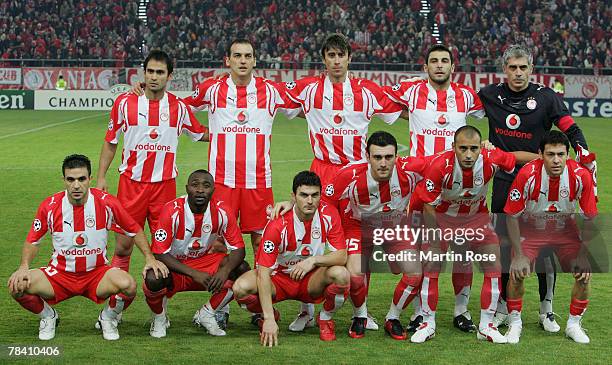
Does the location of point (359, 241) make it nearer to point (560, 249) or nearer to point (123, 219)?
point (560, 249)

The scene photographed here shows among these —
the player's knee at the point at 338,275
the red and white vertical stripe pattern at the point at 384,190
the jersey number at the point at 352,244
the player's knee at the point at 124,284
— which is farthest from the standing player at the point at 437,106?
the player's knee at the point at 124,284

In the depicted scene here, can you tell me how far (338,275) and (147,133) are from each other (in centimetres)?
201

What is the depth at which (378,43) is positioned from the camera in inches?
1337

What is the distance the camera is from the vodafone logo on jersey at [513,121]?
274 inches

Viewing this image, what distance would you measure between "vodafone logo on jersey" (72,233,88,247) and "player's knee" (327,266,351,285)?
1.77 m

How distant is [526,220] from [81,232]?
3.23 metres

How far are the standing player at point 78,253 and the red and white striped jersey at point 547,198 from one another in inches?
103

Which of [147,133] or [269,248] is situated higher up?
[147,133]

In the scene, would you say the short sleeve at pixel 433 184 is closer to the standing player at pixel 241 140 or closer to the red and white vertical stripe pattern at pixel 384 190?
the red and white vertical stripe pattern at pixel 384 190

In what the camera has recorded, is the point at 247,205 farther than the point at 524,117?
Yes

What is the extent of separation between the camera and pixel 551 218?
6578 millimetres

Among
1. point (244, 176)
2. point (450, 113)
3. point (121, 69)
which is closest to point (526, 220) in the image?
point (450, 113)

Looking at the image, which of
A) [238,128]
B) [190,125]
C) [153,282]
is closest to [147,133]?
[190,125]

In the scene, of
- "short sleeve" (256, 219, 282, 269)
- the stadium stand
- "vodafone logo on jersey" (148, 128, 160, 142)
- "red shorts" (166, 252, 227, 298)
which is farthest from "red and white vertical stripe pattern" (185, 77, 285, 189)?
the stadium stand
